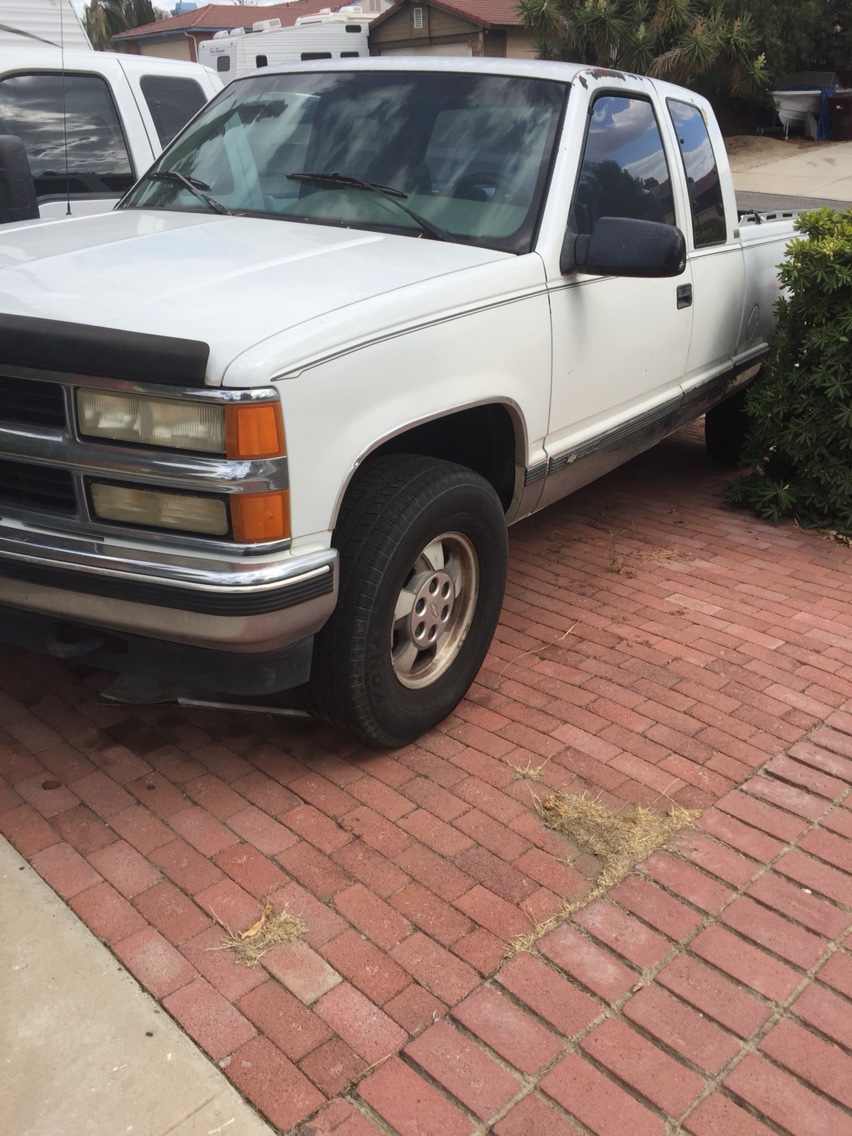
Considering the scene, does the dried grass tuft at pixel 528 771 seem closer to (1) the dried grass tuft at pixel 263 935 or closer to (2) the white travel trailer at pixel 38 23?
(1) the dried grass tuft at pixel 263 935

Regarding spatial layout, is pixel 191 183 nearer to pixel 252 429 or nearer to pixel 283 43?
pixel 252 429

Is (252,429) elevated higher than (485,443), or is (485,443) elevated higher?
(252,429)

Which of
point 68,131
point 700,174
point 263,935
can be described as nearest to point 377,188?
point 700,174

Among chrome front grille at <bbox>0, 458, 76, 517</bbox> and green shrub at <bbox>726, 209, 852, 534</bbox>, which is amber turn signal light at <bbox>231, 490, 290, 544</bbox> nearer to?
chrome front grille at <bbox>0, 458, 76, 517</bbox>

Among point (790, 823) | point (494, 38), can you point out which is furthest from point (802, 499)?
point (494, 38)

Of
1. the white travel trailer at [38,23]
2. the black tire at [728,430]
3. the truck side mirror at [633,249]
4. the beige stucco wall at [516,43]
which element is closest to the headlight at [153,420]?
the truck side mirror at [633,249]

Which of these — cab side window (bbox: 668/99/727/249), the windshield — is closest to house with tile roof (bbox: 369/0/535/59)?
cab side window (bbox: 668/99/727/249)

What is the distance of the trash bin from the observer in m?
27.9

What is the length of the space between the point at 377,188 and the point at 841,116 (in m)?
28.7

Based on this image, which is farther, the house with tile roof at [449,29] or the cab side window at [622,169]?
the house with tile roof at [449,29]

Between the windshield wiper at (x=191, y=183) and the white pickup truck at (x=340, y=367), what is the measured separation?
15mm

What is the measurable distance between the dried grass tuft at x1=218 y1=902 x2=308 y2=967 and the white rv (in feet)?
73.4

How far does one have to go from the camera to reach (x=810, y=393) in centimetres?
550

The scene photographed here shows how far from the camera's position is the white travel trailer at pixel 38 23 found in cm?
663
